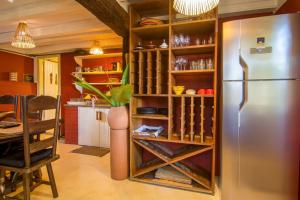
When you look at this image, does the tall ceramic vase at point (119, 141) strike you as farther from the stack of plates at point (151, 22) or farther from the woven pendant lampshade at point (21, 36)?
the woven pendant lampshade at point (21, 36)

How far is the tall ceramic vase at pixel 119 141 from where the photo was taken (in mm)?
2379

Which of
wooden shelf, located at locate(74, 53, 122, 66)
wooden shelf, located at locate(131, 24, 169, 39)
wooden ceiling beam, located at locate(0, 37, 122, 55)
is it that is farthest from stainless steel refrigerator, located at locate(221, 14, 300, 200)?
wooden shelf, located at locate(74, 53, 122, 66)

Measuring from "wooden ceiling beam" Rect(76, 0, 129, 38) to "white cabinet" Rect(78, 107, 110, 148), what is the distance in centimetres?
195

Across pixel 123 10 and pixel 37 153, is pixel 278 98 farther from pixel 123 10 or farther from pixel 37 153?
pixel 37 153

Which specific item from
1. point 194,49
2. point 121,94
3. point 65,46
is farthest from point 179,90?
point 65,46

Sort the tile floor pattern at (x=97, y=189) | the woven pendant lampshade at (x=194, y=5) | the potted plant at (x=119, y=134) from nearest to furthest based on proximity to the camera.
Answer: the woven pendant lampshade at (x=194, y=5)
the tile floor pattern at (x=97, y=189)
the potted plant at (x=119, y=134)

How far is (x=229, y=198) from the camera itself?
72.5 inches

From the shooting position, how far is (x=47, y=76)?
216 inches

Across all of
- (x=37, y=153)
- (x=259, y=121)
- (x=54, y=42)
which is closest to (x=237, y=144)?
(x=259, y=121)

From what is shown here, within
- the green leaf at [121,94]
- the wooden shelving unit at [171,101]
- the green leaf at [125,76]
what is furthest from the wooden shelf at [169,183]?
the green leaf at [125,76]

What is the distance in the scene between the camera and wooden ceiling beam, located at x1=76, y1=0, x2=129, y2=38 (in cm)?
190

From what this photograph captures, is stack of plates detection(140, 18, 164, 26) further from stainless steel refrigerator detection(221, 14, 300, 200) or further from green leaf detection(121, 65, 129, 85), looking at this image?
stainless steel refrigerator detection(221, 14, 300, 200)

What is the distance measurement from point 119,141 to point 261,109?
167cm

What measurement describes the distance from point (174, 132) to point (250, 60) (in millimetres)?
1295
